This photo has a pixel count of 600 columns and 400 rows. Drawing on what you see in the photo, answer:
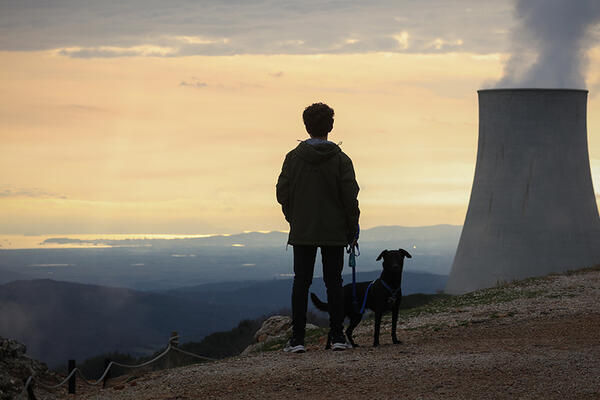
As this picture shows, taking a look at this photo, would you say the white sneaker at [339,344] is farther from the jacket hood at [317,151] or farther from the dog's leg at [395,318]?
the jacket hood at [317,151]

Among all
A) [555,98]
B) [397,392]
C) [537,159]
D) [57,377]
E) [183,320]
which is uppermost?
[555,98]

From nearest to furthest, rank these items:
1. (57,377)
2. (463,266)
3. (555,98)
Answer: (57,377)
(555,98)
(463,266)

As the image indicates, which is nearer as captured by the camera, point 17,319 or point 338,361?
point 338,361

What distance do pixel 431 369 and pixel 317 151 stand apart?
228 centimetres

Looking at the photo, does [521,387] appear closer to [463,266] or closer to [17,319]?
[463,266]

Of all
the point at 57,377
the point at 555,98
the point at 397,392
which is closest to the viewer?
the point at 397,392

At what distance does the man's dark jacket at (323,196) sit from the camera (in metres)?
7.41

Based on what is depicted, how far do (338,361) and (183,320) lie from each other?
11248 cm

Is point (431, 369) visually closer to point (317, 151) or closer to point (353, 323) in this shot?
point (353, 323)

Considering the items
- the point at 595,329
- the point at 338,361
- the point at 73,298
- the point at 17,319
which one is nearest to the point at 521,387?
the point at 338,361

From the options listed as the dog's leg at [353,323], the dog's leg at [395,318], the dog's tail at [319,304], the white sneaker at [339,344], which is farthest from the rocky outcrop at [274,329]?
the white sneaker at [339,344]

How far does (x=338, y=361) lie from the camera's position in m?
7.21

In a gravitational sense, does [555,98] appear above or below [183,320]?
above

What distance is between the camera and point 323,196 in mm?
7457
